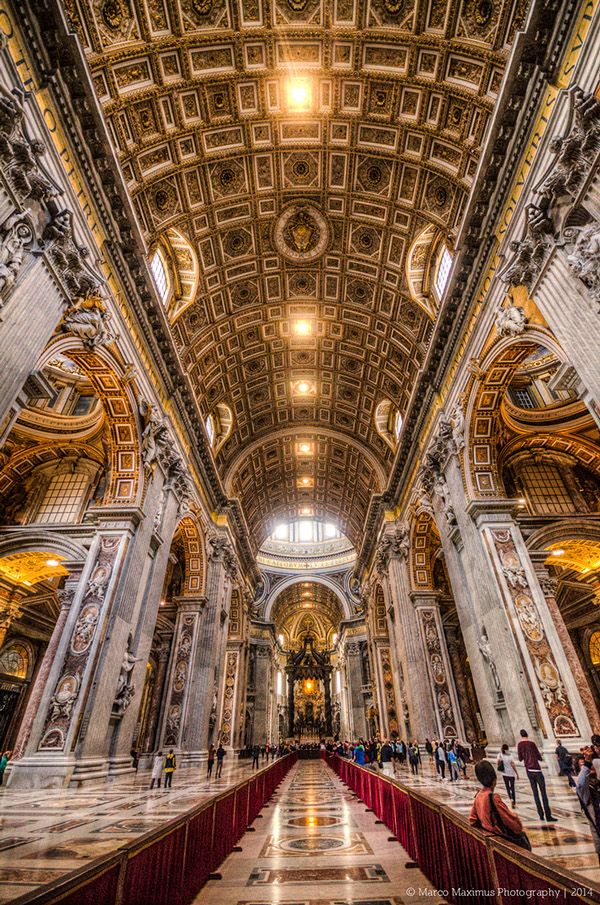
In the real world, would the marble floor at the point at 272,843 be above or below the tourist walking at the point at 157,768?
below

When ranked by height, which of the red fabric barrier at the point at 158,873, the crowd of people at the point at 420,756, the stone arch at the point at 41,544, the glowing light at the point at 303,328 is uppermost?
the glowing light at the point at 303,328

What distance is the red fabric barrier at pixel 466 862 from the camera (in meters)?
2.80

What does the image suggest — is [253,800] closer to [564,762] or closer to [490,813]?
[564,762]

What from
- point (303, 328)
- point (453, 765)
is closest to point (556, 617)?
point (453, 765)

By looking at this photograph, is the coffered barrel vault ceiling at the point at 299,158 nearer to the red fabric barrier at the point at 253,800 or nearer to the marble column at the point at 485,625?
the marble column at the point at 485,625

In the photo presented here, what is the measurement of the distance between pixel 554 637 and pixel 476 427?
19.0ft

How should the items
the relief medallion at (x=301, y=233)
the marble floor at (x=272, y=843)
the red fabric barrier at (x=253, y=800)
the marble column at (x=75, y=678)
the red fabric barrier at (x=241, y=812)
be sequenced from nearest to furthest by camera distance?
the marble floor at (x=272, y=843)
the red fabric barrier at (x=241, y=812)
the red fabric barrier at (x=253, y=800)
the marble column at (x=75, y=678)
the relief medallion at (x=301, y=233)

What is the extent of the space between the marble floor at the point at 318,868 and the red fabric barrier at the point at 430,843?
0.37 feet

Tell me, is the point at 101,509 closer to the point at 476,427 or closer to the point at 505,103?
the point at 476,427

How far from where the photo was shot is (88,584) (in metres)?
11.3

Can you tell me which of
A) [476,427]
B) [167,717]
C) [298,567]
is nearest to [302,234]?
[476,427]

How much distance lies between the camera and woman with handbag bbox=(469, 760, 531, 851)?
3.05 metres

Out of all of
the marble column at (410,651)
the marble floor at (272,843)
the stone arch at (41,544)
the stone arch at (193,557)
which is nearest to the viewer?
the marble floor at (272,843)

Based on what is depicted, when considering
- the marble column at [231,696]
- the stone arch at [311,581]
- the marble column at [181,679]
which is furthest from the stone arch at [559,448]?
the stone arch at [311,581]
